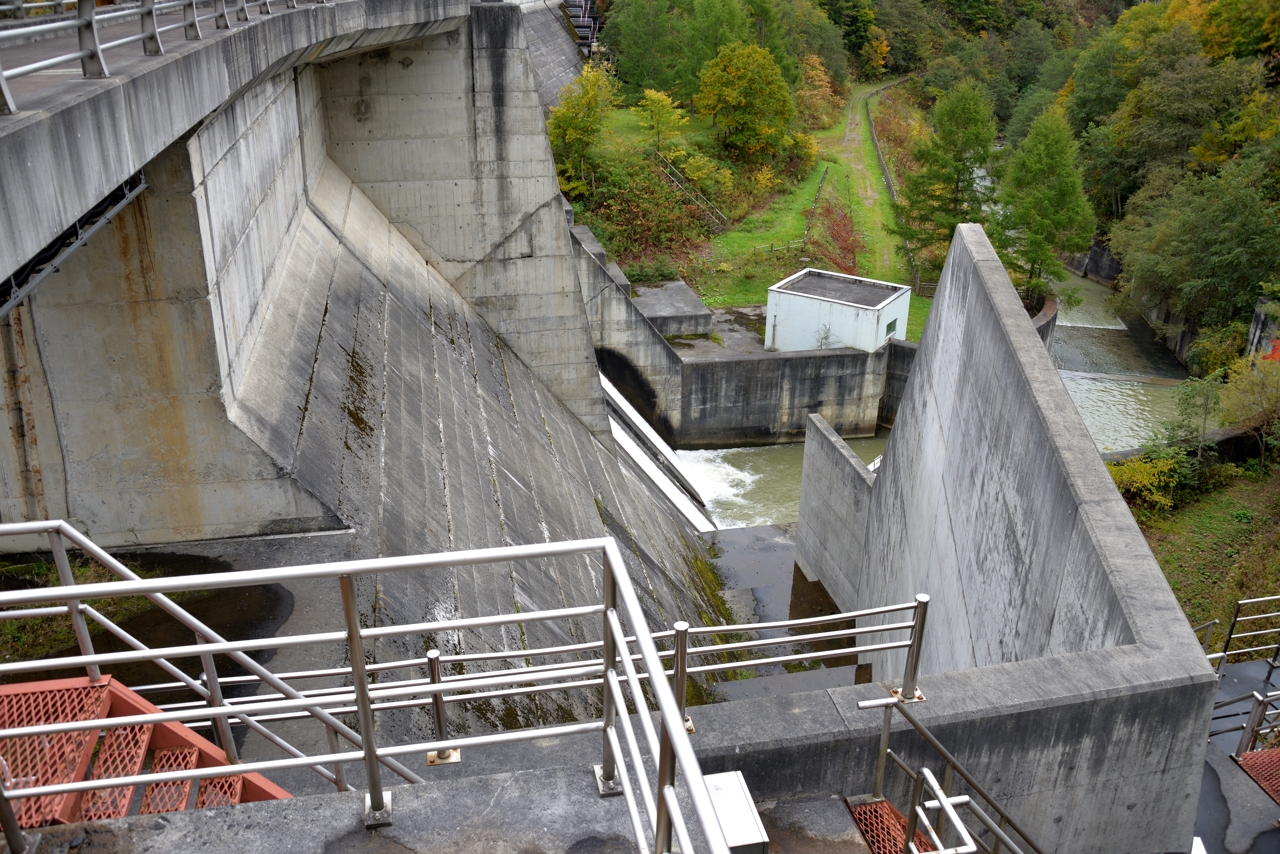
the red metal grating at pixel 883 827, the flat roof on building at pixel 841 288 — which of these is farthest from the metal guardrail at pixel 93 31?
the flat roof on building at pixel 841 288

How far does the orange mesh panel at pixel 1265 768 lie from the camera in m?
7.25

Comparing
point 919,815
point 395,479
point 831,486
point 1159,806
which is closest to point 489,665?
point 395,479

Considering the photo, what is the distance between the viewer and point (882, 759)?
5246mm

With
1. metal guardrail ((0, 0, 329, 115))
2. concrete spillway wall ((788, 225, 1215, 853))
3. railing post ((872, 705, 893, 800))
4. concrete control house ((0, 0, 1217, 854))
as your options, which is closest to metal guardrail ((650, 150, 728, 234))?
concrete control house ((0, 0, 1217, 854))

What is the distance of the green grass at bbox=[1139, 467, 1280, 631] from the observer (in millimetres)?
14438

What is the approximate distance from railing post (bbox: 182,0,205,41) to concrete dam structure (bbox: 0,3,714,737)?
0.10 meters

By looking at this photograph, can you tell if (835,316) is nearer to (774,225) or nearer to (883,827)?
(774,225)

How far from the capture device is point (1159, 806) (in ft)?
20.0

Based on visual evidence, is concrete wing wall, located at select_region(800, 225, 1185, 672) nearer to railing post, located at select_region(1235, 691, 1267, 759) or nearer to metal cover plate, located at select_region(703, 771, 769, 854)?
railing post, located at select_region(1235, 691, 1267, 759)

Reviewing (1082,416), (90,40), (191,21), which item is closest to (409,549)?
(191,21)

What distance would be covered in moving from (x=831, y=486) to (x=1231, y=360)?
15.0m

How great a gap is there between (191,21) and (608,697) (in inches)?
193

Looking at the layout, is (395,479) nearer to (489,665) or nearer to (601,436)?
(489,665)

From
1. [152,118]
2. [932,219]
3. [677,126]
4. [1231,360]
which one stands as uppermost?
[152,118]
